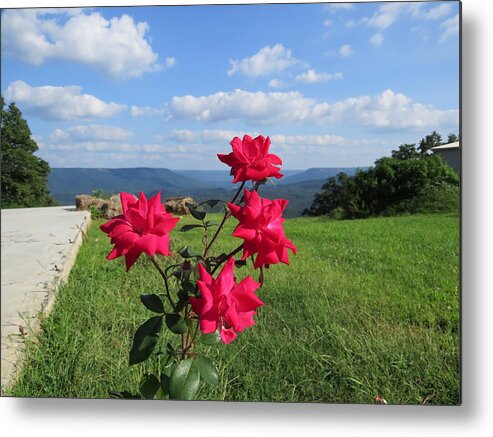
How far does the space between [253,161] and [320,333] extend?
123 cm

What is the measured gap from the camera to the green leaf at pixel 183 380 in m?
1.42

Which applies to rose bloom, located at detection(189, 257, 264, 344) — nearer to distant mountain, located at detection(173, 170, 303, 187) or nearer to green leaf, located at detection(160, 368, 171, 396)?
green leaf, located at detection(160, 368, 171, 396)

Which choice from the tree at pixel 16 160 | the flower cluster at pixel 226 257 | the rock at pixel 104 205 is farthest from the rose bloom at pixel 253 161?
the rock at pixel 104 205

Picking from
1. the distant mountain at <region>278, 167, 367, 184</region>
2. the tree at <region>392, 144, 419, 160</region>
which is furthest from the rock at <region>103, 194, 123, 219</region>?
the tree at <region>392, 144, 419, 160</region>

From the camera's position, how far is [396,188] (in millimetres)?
2920

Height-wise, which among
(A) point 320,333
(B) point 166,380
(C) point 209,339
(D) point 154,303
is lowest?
(A) point 320,333

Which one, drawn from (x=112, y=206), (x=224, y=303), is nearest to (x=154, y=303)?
(x=224, y=303)

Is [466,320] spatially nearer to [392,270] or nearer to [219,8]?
[392,270]

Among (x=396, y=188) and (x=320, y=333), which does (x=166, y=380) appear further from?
(x=396, y=188)

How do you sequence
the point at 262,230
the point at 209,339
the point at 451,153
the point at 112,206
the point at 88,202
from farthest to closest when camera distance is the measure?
the point at 88,202, the point at 112,206, the point at 451,153, the point at 209,339, the point at 262,230

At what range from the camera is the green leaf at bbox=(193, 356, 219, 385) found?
142 centimetres

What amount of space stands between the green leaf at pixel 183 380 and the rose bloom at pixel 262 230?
13.9 inches

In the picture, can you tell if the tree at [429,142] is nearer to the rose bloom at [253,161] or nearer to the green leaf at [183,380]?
the rose bloom at [253,161]

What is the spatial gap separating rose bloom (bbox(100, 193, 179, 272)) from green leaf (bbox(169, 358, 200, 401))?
1.04 feet
